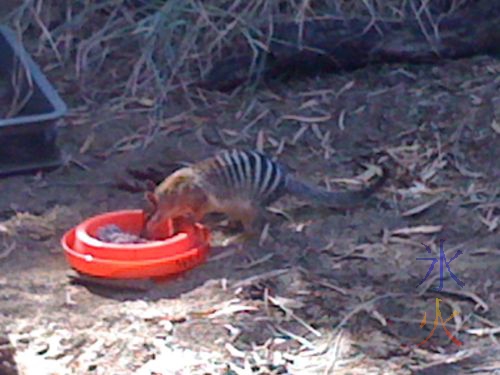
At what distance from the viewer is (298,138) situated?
186 inches

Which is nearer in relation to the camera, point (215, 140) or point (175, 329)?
point (175, 329)

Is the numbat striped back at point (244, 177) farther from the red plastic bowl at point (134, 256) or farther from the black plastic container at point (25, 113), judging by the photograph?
the black plastic container at point (25, 113)

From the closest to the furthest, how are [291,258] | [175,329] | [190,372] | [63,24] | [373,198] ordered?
[190,372] → [175,329] → [291,258] → [373,198] → [63,24]

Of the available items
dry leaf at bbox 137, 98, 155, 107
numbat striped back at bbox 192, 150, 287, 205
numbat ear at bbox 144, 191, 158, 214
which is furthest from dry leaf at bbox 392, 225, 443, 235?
dry leaf at bbox 137, 98, 155, 107

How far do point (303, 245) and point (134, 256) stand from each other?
1.82ft

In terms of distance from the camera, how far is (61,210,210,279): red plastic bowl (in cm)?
364

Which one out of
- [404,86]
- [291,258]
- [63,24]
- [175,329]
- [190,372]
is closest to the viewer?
[190,372]

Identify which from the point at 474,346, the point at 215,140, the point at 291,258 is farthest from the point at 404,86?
the point at 474,346

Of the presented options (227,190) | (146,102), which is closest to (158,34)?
(146,102)

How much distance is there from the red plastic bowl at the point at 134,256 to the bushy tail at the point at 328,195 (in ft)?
1.24

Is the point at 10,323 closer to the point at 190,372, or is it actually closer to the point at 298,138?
the point at 190,372

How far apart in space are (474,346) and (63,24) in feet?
8.95

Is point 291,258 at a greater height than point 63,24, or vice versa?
point 63,24

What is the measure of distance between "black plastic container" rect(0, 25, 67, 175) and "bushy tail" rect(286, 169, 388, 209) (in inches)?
37.3
